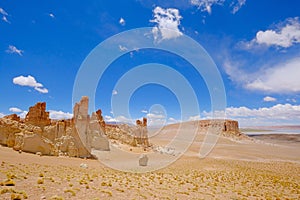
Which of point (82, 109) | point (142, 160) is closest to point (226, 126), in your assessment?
point (142, 160)

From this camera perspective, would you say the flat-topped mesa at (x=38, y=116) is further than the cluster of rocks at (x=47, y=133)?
Yes

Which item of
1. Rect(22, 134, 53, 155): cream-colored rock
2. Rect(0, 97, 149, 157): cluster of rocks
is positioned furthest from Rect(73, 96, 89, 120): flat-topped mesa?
Rect(22, 134, 53, 155): cream-colored rock

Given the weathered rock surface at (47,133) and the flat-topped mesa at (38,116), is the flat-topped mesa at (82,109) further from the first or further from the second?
the flat-topped mesa at (38,116)

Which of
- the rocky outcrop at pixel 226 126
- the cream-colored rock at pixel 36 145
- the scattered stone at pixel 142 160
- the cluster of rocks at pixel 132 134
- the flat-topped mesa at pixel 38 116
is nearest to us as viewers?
the cream-colored rock at pixel 36 145

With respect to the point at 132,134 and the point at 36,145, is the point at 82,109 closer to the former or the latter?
the point at 36,145

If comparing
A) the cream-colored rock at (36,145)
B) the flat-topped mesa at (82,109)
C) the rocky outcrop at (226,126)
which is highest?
the rocky outcrop at (226,126)

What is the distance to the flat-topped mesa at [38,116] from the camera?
22484mm

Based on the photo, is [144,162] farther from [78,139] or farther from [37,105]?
[37,105]

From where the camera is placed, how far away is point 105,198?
27.9ft

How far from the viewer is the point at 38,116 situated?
22.7 metres

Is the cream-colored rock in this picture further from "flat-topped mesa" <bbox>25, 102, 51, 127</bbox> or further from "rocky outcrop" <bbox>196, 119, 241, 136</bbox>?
"rocky outcrop" <bbox>196, 119, 241, 136</bbox>

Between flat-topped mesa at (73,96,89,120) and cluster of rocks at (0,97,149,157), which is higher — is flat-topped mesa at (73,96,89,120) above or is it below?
above

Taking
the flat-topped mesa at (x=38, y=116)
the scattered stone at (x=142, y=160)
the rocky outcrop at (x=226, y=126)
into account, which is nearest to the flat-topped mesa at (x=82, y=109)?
the flat-topped mesa at (x=38, y=116)

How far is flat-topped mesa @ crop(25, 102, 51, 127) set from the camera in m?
22.5
